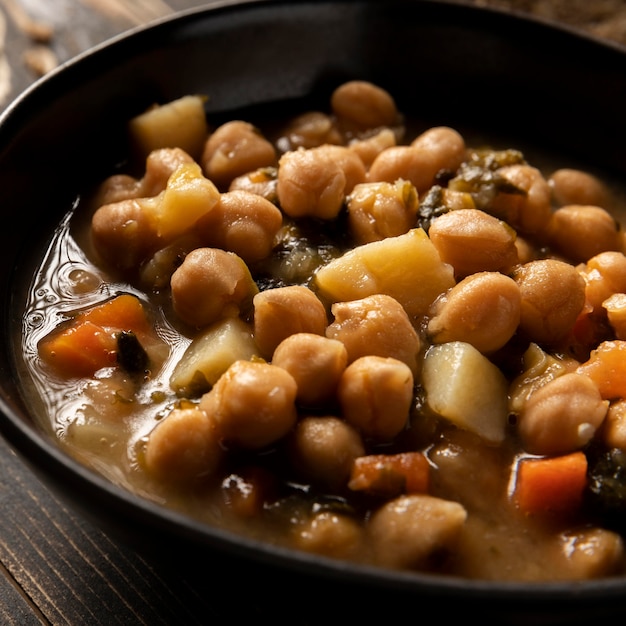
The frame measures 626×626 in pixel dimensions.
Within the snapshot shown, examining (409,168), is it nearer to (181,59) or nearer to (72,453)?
(181,59)

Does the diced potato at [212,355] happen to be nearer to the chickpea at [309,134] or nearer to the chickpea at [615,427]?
the chickpea at [615,427]

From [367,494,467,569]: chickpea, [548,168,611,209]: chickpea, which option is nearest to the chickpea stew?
[367,494,467,569]: chickpea

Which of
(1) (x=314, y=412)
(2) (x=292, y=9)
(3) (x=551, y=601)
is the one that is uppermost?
(2) (x=292, y=9)

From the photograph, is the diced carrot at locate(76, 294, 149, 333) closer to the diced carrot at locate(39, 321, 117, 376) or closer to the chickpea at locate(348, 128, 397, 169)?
the diced carrot at locate(39, 321, 117, 376)

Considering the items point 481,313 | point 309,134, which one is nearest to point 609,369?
point 481,313

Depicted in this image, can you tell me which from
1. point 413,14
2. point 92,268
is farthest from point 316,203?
point 413,14

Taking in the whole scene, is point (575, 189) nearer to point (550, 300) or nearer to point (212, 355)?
point (550, 300)
